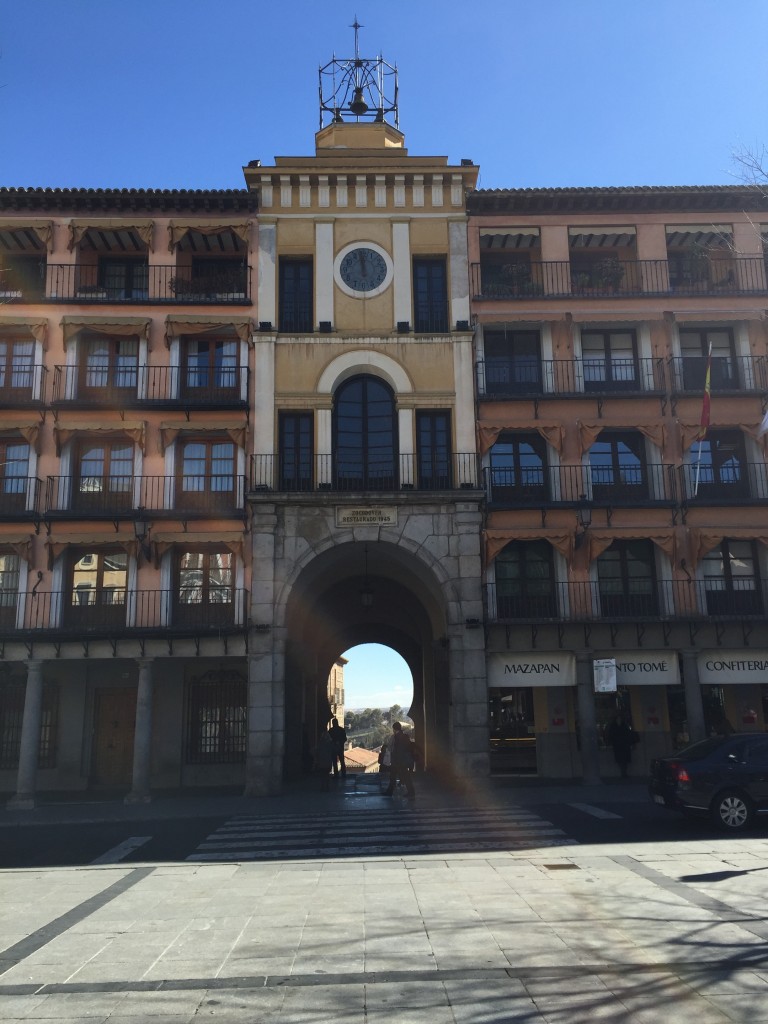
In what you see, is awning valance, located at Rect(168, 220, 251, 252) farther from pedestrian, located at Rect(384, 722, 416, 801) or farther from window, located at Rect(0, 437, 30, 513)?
pedestrian, located at Rect(384, 722, 416, 801)

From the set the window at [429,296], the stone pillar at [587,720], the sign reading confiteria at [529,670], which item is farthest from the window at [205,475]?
the stone pillar at [587,720]

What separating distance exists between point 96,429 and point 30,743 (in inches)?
321

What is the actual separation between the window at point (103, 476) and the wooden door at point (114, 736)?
5.29 metres

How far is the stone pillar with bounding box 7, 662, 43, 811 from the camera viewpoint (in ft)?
68.8

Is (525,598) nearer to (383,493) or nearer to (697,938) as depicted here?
(383,493)

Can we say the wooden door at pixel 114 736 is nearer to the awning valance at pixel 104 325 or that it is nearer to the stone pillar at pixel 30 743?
the stone pillar at pixel 30 743

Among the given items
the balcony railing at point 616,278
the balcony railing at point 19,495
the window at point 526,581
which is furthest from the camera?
the balcony railing at point 616,278

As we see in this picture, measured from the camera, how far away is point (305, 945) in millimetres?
8016

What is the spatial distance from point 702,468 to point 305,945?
1975cm

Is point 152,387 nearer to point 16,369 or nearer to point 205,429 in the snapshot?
point 205,429

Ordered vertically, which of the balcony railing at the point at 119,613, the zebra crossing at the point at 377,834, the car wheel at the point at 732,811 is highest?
the balcony railing at the point at 119,613

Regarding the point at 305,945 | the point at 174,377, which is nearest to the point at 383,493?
the point at 174,377

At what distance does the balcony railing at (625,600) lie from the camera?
2336 cm

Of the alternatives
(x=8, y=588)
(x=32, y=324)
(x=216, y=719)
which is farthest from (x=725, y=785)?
(x=32, y=324)
